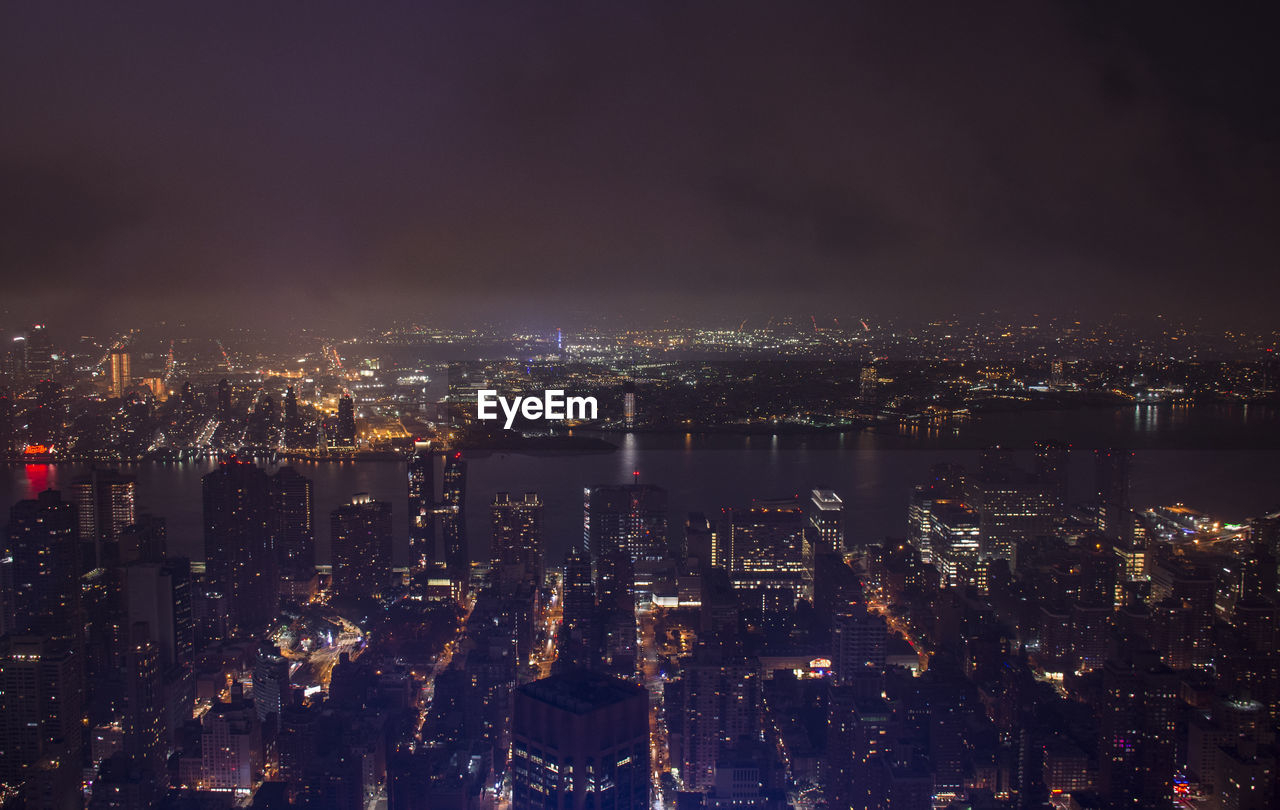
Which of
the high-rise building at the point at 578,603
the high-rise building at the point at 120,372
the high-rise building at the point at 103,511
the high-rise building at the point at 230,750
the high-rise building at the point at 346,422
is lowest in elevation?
the high-rise building at the point at 230,750

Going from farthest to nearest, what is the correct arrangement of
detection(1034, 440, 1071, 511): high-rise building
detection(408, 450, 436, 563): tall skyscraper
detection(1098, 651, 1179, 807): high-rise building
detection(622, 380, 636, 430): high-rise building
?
detection(408, 450, 436, 563): tall skyscraper, detection(1034, 440, 1071, 511): high-rise building, detection(622, 380, 636, 430): high-rise building, detection(1098, 651, 1179, 807): high-rise building

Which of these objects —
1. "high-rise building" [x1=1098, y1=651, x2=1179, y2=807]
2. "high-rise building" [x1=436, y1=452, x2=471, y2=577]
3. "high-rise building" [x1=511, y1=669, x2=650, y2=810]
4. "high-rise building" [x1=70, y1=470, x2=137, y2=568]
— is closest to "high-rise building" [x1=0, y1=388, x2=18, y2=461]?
"high-rise building" [x1=70, y1=470, x2=137, y2=568]

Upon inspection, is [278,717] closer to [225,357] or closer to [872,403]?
[225,357]

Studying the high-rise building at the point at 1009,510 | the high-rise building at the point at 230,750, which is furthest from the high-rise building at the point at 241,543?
the high-rise building at the point at 1009,510

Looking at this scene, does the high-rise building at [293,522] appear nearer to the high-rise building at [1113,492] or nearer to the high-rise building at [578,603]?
the high-rise building at [578,603]

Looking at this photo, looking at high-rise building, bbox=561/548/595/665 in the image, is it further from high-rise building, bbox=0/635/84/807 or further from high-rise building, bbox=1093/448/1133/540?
high-rise building, bbox=1093/448/1133/540
